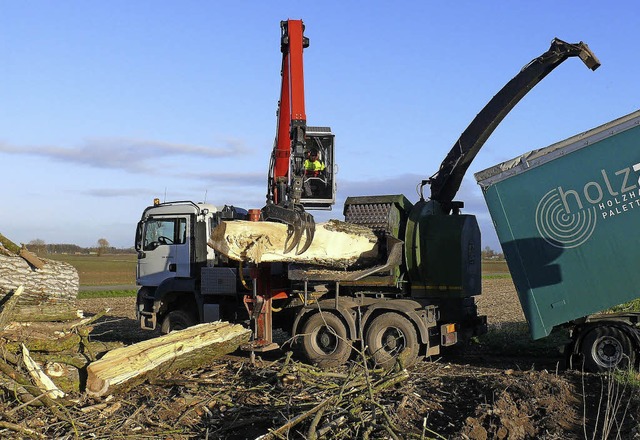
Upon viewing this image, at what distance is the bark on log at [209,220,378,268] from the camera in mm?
10875

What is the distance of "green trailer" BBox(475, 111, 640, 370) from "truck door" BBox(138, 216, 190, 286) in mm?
6123

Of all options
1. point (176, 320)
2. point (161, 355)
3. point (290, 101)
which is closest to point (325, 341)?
point (161, 355)

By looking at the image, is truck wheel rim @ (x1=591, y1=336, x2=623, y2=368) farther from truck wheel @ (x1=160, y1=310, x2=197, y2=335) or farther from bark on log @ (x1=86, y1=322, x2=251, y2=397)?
truck wheel @ (x1=160, y1=310, x2=197, y2=335)

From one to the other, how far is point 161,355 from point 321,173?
5.00 meters

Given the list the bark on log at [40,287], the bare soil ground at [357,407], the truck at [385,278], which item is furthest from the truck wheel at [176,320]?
the bare soil ground at [357,407]

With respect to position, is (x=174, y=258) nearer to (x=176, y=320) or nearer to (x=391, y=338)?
(x=176, y=320)

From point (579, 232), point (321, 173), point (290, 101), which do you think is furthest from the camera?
point (290, 101)

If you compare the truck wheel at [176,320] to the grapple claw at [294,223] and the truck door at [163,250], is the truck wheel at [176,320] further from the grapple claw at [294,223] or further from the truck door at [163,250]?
the grapple claw at [294,223]

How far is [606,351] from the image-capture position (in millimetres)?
9703

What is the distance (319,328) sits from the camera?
11.5 m

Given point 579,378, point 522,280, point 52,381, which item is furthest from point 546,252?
point 52,381

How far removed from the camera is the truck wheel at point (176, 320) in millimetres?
13375

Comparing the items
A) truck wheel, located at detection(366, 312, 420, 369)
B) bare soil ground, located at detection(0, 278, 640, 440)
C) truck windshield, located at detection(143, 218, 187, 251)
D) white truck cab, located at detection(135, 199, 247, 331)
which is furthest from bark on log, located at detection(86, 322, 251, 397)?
truck windshield, located at detection(143, 218, 187, 251)

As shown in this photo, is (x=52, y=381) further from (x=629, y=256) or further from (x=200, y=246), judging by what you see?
(x=629, y=256)
